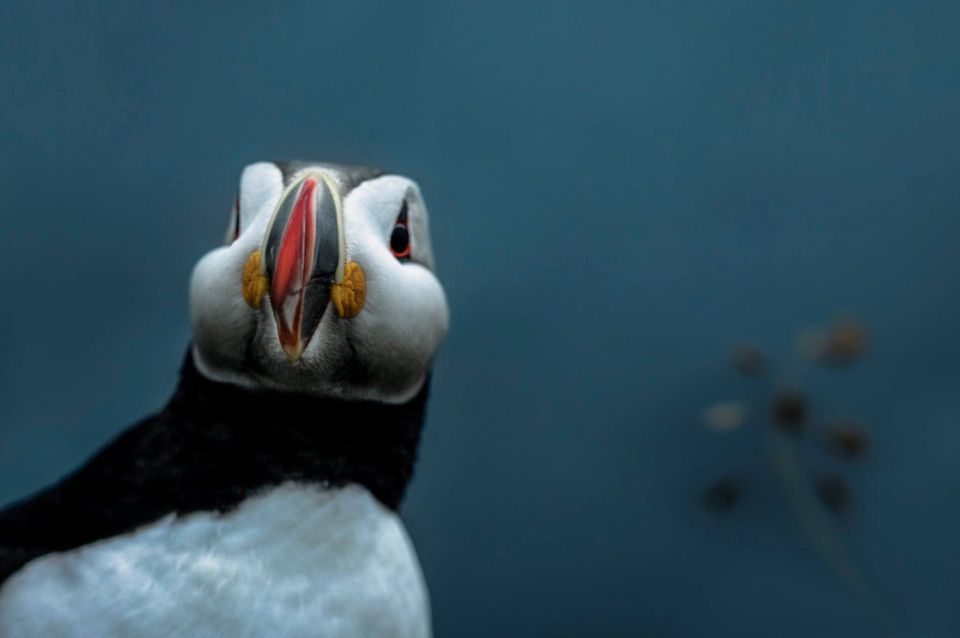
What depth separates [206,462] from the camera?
2.71 feet

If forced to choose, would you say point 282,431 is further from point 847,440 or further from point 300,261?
point 847,440

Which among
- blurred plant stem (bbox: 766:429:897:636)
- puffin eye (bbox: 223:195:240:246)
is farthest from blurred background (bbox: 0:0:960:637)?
puffin eye (bbox: 223:195:240:246)

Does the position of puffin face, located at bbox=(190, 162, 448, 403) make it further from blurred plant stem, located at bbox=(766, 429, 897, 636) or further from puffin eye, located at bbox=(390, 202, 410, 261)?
blurred plant stem, located at bbox=(766, 429, 897, 636)

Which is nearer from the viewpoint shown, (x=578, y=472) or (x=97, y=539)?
(x=97, y=539)

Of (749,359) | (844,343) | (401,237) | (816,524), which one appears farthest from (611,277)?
(401,237)

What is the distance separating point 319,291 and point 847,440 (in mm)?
1050

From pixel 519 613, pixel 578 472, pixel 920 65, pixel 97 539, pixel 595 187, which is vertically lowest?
pixel 519 613

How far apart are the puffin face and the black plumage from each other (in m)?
0.02

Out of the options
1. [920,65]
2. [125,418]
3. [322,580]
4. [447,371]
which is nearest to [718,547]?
[447,371]

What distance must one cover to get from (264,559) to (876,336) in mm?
1091

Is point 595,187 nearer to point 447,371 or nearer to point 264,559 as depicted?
point 447,371

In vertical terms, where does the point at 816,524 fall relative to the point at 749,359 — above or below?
below

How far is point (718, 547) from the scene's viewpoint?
5.37 feet

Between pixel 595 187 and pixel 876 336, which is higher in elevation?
pixel 595 187
